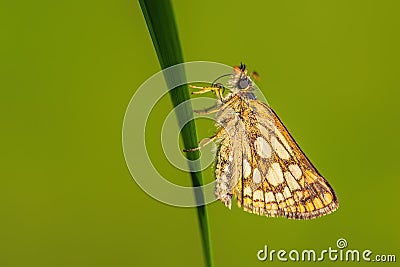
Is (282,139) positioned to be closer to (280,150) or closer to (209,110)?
(280,150)

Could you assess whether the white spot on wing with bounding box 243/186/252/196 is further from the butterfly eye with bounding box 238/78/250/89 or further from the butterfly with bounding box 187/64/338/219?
the butterfly eye with bounding box 238/78/250/89

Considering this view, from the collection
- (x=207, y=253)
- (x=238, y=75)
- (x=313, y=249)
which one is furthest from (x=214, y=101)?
(x=313, y=249)

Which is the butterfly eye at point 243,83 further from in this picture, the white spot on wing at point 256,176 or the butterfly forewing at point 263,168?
the white spot on wing at point 256,176

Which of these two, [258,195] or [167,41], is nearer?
[167,41]

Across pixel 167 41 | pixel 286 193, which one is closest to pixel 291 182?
pixel 286 193

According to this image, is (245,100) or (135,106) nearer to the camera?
(135,106)

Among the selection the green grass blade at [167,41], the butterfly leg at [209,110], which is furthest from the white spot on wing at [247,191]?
the green grass blade at [167,41]

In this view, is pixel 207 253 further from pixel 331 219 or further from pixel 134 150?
pixel 331 219
